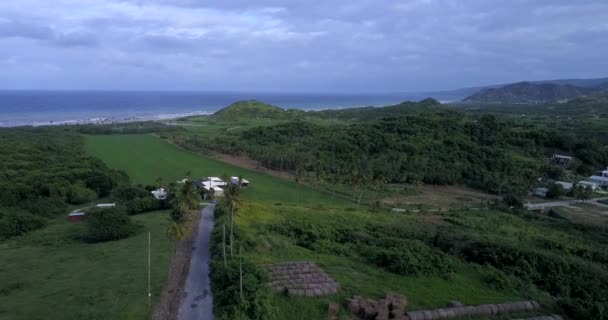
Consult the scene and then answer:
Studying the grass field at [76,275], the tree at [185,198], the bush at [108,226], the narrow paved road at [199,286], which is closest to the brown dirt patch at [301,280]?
the narrow paved road at [199,286]

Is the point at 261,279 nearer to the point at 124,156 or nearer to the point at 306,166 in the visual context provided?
the point at 306,166

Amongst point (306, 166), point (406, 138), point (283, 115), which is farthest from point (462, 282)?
point (283, 115)

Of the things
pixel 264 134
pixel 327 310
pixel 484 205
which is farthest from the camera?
pixel 264 134

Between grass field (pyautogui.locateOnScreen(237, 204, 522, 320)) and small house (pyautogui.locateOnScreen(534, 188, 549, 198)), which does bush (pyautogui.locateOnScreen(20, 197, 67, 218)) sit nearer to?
grass field (pyautogui.locateOnScreen(237, 204, 522, 320))

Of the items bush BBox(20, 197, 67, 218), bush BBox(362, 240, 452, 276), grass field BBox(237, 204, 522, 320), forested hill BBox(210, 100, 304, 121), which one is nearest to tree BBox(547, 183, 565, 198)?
bush BBox(362, 240, 452, 276)

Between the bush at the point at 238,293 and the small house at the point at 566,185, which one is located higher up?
the bush at the point at 238,293

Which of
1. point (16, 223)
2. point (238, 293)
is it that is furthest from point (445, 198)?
point (16, 223)

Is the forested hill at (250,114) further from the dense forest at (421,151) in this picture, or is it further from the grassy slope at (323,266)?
the grassy slope at (323,266)
